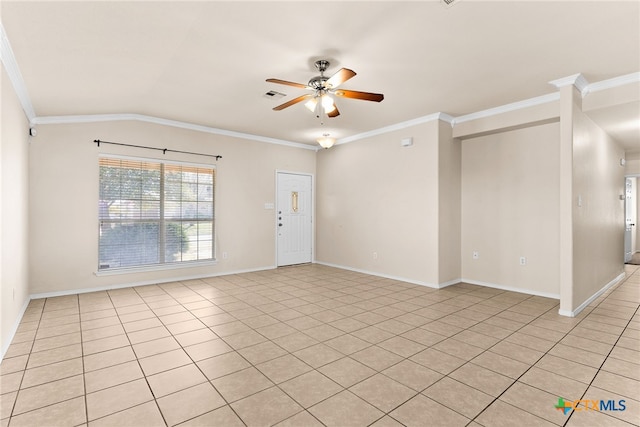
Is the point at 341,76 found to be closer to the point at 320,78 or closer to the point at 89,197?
the point at 320,78

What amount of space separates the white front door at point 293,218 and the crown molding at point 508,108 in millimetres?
3363

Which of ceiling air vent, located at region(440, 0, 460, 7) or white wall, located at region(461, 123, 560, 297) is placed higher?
ceiling air vent, located at region(440, 0, 460, 7)

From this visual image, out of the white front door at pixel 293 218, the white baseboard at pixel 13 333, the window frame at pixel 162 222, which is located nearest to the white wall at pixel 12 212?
the white baseboard at pixel 13 333

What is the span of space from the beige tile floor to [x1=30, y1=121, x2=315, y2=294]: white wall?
509 millimetres

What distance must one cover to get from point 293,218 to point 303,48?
177 inches

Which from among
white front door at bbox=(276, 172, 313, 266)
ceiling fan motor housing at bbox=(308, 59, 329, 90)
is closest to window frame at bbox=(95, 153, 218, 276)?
white front door at bbox=(276, 172, 313, 266)

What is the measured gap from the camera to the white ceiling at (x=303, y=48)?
2.35 meters

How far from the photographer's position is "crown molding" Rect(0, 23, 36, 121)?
8.31ft

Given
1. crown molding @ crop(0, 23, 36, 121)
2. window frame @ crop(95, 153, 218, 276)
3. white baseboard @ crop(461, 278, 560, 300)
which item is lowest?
white baseboard @ crop(461, 278, 560, 300)

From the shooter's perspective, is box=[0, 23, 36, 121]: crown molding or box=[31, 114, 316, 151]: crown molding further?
box=[31, 114, 316, 151]: crown molding

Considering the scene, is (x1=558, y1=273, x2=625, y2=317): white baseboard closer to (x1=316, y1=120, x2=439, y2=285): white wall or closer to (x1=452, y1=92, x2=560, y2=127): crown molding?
(x1=316, y1=120, x2=439, y2=285): white wall

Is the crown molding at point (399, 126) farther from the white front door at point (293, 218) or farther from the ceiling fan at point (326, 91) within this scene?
the ceiling fan at point (326, 91)

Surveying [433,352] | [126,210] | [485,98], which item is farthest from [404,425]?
[126,210]

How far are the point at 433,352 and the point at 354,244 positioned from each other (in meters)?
3.78
